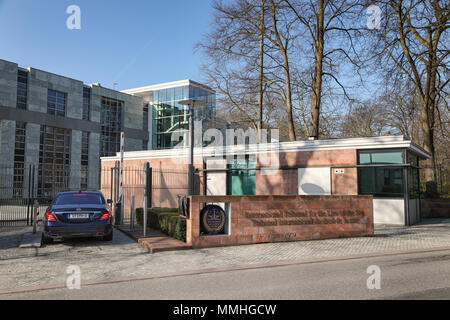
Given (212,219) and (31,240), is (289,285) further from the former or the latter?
(31,240)

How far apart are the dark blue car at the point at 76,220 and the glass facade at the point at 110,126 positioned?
34.3 metres

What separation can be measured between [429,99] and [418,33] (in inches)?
160

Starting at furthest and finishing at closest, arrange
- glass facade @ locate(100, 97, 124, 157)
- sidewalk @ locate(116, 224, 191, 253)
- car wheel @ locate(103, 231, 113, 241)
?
glass facade @ locate(100, 97, 124, 157)
car wheel @ locate(103, 231, 113, 241)
sidewalk @ locate(116, 224, 191, 253)

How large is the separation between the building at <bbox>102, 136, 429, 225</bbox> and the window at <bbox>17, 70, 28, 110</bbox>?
20327 mm

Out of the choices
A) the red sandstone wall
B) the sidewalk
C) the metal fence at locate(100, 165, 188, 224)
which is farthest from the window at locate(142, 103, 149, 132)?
the sidewalk

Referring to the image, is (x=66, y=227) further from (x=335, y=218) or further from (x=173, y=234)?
(x=335, y=218)

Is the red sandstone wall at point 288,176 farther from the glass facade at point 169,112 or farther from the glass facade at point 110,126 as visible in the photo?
the glass facade at point 169,112

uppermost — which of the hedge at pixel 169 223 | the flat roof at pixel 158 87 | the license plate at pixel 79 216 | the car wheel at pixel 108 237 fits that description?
the flat roof at pixel 158 87

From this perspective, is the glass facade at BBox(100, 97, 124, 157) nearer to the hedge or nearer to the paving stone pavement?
the hedge

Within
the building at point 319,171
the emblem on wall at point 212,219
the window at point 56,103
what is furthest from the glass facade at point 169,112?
the emblem on wall at point 212,219

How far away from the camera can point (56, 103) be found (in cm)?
3828

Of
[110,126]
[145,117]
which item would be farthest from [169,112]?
[110,126]

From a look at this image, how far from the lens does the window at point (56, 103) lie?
3772cm

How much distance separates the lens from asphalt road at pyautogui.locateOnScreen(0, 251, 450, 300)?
18.4ft
